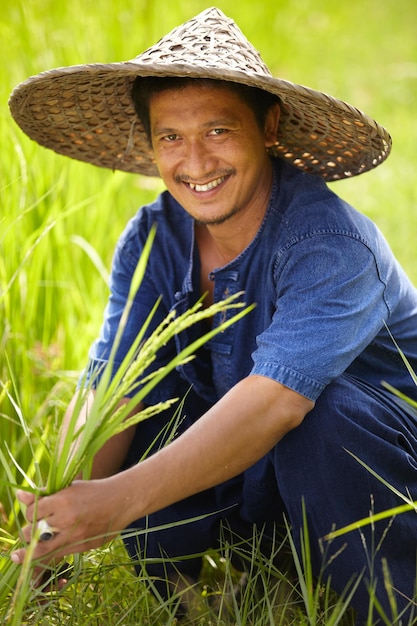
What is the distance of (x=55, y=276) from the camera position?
9.80ft

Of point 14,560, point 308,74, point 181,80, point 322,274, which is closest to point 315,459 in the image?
point 322,274

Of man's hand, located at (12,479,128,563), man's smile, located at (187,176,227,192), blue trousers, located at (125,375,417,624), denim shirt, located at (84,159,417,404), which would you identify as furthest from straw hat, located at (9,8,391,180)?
man's hand, located at (12,479,128,563)

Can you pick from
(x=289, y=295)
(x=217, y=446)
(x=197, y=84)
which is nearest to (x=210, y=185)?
(x=197, y=84)

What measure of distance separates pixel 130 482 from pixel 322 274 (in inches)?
23.5

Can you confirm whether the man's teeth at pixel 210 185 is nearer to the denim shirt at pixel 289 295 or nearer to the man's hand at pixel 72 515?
the denim shirt at pixel 289 295

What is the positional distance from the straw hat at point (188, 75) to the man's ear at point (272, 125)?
2 cm

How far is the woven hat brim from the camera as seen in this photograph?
6.46 ft

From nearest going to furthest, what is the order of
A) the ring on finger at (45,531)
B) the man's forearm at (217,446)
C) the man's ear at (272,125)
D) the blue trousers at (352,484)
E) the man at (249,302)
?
the ring on finger at (45,531)
the man's forearm at (217,446)
the man at (249,302)
the blue trousers at (352,484)
the man's ear at (272,125)

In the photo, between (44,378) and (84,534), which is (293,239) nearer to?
(84,534)

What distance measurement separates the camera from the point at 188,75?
1.96 m

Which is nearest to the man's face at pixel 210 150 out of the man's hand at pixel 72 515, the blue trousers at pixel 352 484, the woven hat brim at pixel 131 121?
the woven hat brim at pixel 131 121

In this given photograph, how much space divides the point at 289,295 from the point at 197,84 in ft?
1.66

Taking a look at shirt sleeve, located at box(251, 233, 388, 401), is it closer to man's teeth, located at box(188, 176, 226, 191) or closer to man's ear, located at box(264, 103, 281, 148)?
man's teeth, located at box(188, 176, 226, 191)

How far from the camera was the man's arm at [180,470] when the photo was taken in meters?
1.56
